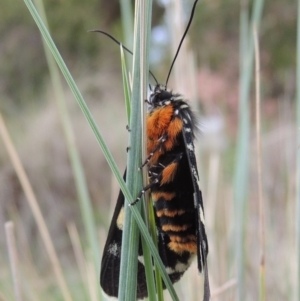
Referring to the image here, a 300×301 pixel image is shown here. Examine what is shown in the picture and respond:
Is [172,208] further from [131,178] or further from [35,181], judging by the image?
[35,181]

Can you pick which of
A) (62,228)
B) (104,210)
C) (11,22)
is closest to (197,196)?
(104,210)

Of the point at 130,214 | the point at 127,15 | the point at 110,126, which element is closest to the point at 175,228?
the point at 130,214

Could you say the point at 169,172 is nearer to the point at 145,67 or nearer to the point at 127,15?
the point at 145,67

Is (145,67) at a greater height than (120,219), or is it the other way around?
(145,67)

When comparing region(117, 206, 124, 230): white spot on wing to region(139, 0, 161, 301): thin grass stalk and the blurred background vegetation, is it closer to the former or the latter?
region(139, 0, 161, 301): thin grass stalk

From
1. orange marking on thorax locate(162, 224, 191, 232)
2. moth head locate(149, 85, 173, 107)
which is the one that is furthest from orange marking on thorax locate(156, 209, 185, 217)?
moth head locate(149, 85, 173, 107)

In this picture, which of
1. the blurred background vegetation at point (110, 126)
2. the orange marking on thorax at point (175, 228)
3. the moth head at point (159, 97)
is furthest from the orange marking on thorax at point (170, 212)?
the blurred background vegetation at point (110, 126)
